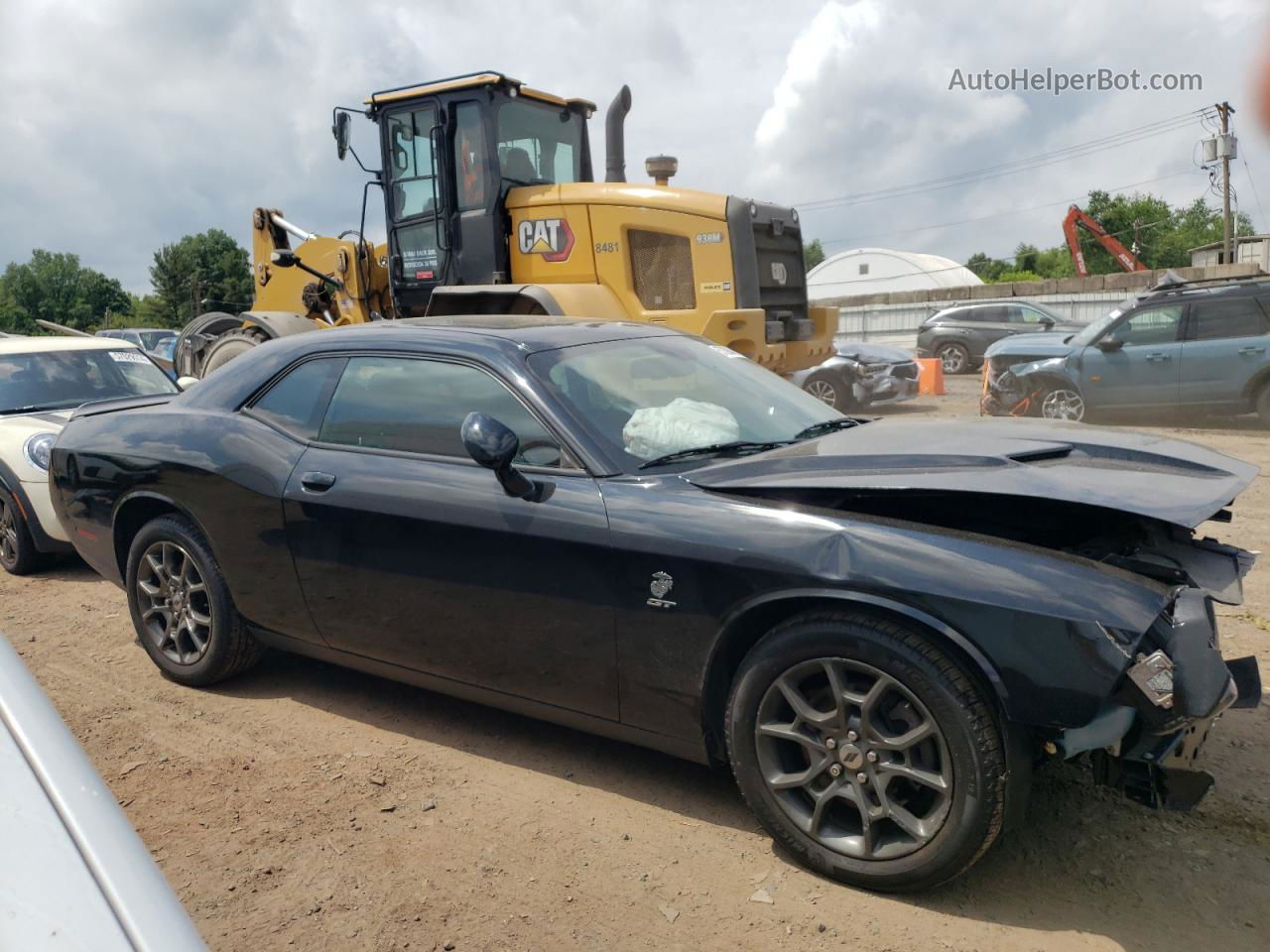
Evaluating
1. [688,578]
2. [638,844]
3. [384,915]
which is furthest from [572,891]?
[688,578]

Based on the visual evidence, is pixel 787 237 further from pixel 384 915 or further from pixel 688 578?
pixel 384 915

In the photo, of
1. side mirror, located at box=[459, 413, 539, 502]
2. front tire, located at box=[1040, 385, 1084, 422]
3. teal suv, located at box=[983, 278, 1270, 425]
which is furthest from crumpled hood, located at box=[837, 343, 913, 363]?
side mirror, located at box=[459, 413, 539, 502]

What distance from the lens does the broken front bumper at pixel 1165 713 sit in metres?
2.52

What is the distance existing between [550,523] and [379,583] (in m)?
0.82

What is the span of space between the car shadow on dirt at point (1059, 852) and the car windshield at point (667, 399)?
113 centimetres

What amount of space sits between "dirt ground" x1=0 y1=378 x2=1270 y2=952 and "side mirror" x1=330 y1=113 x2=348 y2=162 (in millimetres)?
6576

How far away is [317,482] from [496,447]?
3.38 feet

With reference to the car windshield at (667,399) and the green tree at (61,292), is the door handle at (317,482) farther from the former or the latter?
the green tree at (61,292)

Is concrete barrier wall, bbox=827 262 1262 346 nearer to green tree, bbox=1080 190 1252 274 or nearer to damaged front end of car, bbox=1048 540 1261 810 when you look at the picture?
damaged front end of car, bbox=1048 540 1261 810

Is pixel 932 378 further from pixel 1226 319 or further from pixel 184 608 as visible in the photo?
pixel 184 608

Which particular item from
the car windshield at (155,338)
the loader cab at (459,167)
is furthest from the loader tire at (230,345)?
the car windshield at (155,338)

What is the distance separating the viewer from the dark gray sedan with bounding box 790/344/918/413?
13891 mm

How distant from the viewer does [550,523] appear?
3.29 metres

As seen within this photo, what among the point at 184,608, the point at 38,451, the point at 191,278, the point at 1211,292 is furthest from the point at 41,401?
the point at 191,278
